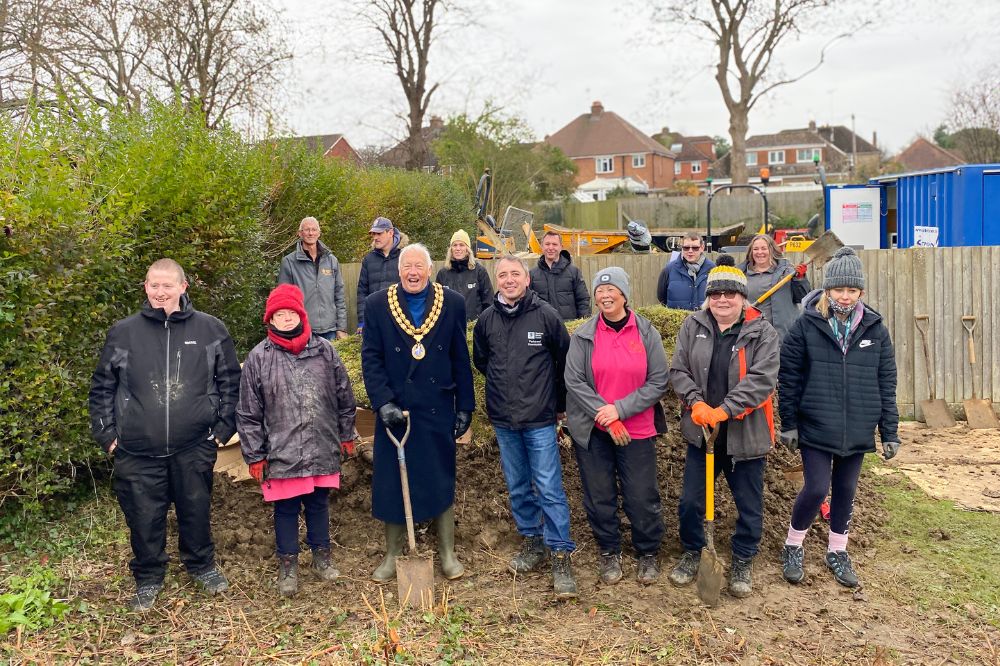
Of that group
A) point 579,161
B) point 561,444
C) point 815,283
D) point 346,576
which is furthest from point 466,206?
point 579,161

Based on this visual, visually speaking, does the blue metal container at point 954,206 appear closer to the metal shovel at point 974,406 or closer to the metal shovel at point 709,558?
the metal shovel at point 974,406

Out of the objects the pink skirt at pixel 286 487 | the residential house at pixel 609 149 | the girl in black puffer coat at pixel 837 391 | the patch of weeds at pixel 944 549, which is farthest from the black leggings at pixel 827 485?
the residential house at pixel 609 149

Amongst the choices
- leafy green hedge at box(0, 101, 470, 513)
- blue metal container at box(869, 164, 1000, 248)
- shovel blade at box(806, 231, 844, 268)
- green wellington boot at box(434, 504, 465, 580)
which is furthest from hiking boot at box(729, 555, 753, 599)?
blue metal container at box(869, 164, 1000, 248)

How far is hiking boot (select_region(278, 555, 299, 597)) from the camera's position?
14.9 feet

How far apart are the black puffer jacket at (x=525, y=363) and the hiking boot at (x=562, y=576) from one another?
78 centimetres

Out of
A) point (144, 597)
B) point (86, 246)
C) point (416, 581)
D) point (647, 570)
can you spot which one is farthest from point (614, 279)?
point (86, 246)

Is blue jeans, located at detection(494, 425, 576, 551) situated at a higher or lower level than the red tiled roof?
lower

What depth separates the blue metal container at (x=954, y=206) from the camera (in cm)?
1100

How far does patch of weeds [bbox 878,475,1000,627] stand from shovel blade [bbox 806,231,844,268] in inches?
123

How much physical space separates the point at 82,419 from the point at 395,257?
3742mm

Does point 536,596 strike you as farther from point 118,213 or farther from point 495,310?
point 118,213

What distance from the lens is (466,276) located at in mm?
7840

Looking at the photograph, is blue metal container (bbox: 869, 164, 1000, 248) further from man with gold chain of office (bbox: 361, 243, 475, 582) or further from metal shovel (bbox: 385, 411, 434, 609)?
metal shovel (bbox: 385, 411, 434, 609)

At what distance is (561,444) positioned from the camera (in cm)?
596
